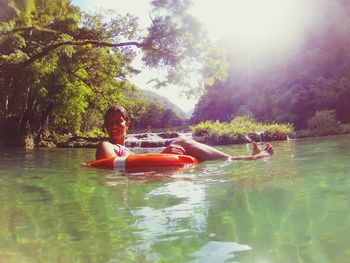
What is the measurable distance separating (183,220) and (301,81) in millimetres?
51506

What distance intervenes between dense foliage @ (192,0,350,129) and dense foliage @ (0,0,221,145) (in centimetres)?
2874

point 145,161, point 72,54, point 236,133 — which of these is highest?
point 72,54

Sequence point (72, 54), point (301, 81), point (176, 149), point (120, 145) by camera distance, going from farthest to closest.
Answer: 1. point (301, 81)
2. point (72, 54)
3. point (120, 145)
4. point (176, 149)

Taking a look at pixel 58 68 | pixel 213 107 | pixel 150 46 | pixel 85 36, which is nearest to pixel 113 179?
pixel 150 46

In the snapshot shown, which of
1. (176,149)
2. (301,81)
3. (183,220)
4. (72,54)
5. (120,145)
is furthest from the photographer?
(301,81)

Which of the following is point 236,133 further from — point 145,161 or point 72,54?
point 145,161

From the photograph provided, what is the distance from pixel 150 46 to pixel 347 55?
5051 centimetres

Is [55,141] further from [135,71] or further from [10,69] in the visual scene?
[10,69]

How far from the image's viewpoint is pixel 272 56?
61.6 metres

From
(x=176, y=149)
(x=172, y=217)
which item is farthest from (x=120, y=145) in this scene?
(x=172, y=217)

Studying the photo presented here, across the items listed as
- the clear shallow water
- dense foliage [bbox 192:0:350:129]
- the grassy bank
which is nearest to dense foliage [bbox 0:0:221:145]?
the grassy bank

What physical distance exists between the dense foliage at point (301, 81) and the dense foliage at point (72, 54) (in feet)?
94.3

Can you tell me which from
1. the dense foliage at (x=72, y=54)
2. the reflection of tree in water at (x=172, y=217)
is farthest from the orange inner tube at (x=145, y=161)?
the dense foliage at (x=72, y=54)

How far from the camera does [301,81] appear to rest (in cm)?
5069
